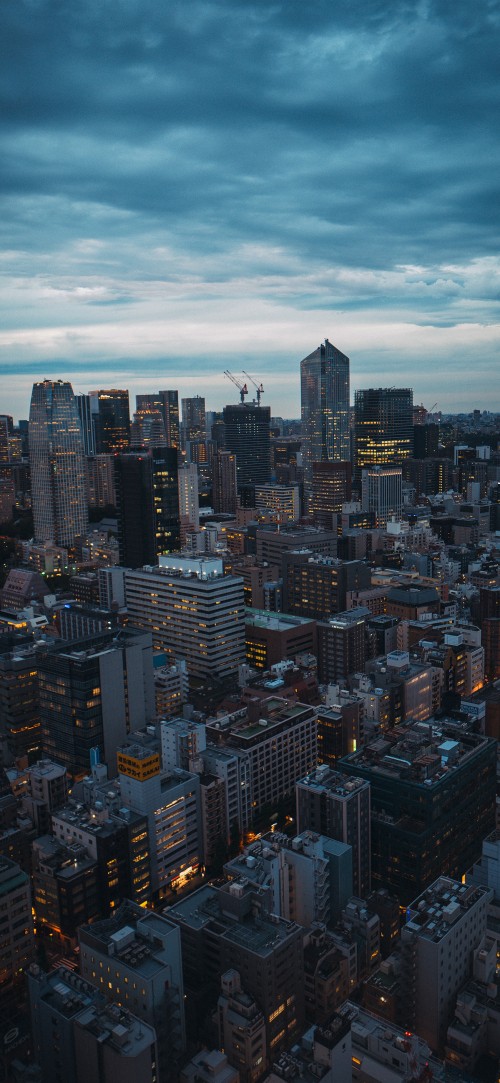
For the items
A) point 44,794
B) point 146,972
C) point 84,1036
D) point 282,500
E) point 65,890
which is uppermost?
point 282,500

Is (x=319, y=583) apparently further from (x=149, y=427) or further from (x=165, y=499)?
(x=149, y=427)

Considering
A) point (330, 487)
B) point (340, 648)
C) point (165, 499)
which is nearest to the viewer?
point (340, 648)

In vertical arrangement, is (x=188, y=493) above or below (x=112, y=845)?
above

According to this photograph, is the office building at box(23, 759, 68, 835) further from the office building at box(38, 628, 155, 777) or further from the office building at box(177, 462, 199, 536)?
the office building at box(177, 462, 199, 536)

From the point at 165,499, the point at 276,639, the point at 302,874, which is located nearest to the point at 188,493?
the point at 165,499

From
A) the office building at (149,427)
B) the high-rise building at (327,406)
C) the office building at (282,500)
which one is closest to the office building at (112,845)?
the office building at (282,500)

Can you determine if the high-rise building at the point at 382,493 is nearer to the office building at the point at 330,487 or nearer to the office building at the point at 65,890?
the office building at the point at 330,487

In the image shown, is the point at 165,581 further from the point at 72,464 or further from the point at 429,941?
the point at 72,464
